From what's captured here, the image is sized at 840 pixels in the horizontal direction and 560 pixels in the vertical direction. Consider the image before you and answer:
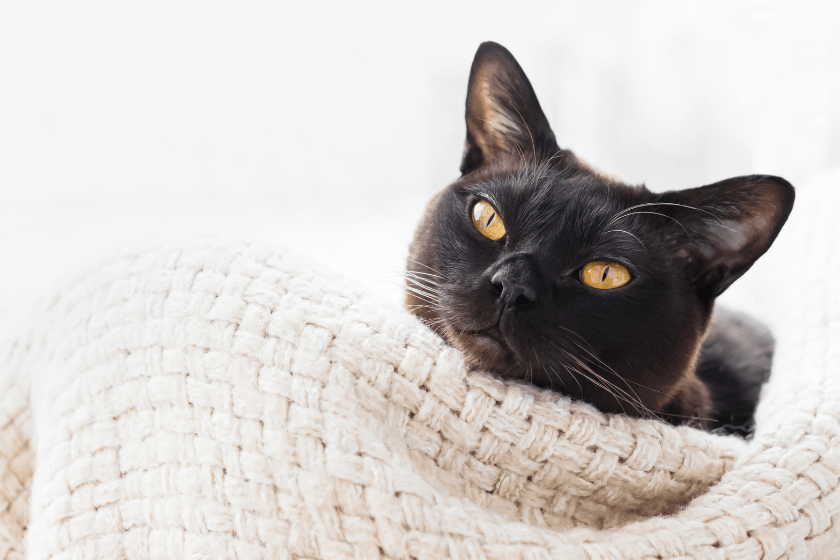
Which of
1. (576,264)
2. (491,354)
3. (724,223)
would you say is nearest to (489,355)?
(491,354)

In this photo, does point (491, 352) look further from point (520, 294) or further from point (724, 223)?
point (724, 223)

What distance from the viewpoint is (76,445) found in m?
0.66

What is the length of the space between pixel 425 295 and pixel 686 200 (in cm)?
37

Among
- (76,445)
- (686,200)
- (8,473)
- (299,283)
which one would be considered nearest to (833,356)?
(686,200)

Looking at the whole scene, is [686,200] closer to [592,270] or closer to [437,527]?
[592,270]

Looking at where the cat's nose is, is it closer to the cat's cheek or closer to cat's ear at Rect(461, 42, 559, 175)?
the cat's cheek

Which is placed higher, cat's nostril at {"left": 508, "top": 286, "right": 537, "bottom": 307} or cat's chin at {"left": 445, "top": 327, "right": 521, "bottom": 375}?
cat's nostril at {"left": 508, "top": 286, "right": 537, "bottom": 307}

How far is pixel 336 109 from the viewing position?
51.9 inches

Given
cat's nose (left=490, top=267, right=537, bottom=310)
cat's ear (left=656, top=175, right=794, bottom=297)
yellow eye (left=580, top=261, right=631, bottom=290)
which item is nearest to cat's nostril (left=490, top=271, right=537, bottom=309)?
cat's nose (left=490, top=267, right=537, bottom=310)

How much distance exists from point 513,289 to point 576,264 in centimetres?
11

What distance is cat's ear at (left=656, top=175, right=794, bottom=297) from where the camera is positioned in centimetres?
77

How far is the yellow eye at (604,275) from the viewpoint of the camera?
2.44ft

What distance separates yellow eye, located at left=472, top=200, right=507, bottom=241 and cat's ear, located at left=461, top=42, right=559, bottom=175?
0.14 meters

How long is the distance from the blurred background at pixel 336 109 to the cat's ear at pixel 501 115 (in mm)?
227
